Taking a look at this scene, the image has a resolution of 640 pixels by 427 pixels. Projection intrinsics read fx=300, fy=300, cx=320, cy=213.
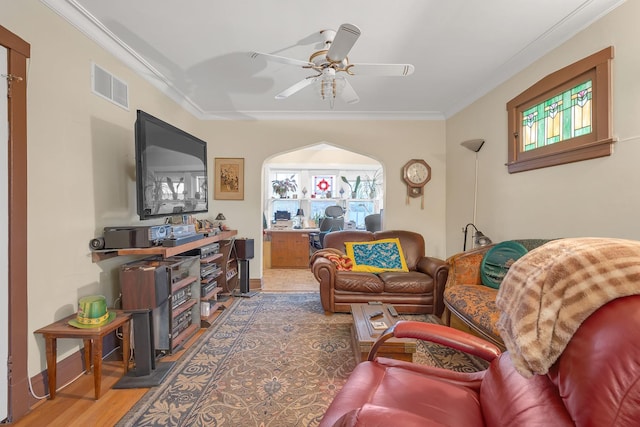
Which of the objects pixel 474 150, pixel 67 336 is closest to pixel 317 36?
pixel 474 150

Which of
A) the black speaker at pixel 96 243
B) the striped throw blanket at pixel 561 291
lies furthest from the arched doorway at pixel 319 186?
the striped throw blanket at pixel 561 291

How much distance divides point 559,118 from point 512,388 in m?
2.46

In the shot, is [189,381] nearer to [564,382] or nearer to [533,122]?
[564,382]

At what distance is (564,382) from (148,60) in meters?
3.61

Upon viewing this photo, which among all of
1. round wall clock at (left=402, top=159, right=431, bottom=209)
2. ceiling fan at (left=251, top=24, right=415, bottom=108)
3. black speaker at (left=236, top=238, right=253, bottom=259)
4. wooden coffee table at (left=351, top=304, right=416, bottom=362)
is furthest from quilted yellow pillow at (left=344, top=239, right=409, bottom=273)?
ceiling fan at (left=251, top=24, right=415, bottom=108)

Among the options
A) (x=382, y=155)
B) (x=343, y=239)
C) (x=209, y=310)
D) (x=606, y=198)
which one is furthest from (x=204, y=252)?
(x=606, y=198)

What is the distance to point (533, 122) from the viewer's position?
280cm

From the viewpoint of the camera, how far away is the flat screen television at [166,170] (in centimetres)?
235

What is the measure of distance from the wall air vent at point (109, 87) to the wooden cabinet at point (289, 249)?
3.80 meters

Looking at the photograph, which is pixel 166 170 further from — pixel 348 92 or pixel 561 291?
pixel 561 291

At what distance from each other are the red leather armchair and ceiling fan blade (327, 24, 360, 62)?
162cm

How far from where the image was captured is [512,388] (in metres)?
→ 0.98

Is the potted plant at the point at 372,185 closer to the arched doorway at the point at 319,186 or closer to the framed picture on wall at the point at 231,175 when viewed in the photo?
the arched doorway at the point at 319,186

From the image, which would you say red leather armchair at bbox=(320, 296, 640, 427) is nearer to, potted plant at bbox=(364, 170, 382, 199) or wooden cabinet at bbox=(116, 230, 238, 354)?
wooden cabinet at bbox=(116, 230, 238, 354)
